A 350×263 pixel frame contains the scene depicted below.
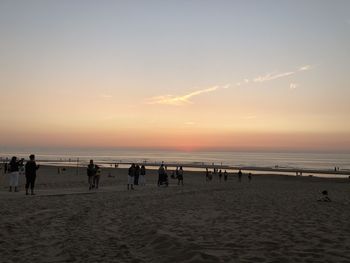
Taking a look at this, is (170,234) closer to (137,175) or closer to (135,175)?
(135,175)

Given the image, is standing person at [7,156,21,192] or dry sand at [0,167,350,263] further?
standing person at [7,156,21,192]

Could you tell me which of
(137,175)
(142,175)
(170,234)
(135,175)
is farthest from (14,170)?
(170,234)

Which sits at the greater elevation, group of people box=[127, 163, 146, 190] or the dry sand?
group of people box=[127, 163, 146, 190]

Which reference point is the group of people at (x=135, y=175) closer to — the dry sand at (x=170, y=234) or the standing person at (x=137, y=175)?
the standing person at (x=137, y=175)

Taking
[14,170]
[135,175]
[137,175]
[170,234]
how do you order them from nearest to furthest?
1. [170,234]
2. [14,170]
3. [135,175]
4. [137,175]

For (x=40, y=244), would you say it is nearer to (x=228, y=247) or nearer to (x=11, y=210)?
(x=228, y=247)

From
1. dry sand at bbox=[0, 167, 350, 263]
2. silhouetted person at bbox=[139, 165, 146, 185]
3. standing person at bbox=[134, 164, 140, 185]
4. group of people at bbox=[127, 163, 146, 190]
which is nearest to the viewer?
dry sand at bbox=[0, 167, 350, 263]

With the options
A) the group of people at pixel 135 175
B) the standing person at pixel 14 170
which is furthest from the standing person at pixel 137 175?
the standing person at pixel 14 170

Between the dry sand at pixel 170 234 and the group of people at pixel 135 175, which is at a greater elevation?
the group of people at pixel 135 175

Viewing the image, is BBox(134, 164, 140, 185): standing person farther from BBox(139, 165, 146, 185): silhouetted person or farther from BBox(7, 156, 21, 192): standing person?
BBox(7, 156, 21, 192): standing person

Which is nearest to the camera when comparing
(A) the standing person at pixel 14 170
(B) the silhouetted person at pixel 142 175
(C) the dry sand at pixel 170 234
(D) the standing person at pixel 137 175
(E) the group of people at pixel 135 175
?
(C) the dry sand at pixel 170 234

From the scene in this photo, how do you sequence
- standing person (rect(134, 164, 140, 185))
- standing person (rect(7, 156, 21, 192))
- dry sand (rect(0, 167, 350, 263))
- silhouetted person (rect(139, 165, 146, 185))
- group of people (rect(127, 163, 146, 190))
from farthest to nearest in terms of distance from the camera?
silhouetted person (rect(139, 165, 146, 185)), standing person (rect(134, 164, 140, 185)), group of people (rect(127, 163, 146, 190)), standing person (rect(7, 156, 21, 192)), dry sand (rect(0, 167, 350, 263))

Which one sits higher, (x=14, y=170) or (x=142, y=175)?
(x=14, y=170)

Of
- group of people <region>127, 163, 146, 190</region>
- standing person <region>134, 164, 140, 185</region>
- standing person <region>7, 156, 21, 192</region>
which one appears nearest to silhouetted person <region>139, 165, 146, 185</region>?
group of people <region>127, 163, 146, 190</region>
